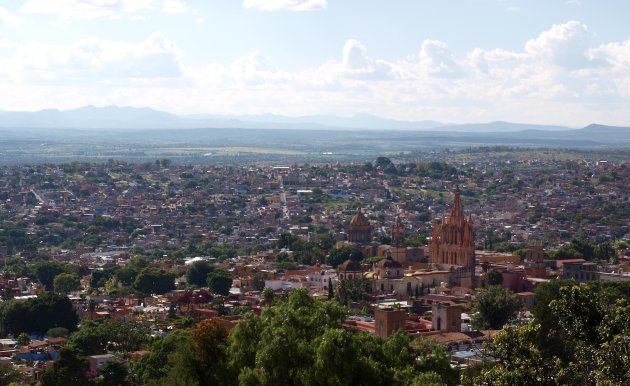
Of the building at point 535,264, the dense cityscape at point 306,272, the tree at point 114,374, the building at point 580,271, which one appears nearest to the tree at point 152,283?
the dense cityscape at point 306,272

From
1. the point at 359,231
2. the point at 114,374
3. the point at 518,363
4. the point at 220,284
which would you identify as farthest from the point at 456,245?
the point at 518,363

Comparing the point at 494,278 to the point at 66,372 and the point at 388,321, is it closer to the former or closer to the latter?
the point at 388,321

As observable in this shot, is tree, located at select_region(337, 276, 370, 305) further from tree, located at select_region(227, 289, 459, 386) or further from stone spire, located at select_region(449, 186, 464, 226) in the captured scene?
tree, located at select_region(227, 289, 459, 386)

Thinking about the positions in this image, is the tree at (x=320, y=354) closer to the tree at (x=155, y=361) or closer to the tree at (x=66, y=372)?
the tree at (x=155, y=361)

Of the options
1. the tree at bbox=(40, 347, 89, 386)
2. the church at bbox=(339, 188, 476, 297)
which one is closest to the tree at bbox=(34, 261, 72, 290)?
the church at bbox=(339, 188, 476, 297)

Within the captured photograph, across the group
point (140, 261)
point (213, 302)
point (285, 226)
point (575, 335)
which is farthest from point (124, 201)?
point (575, 335)

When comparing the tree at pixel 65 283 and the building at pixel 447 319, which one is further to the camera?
the tree at pixel 65 283
